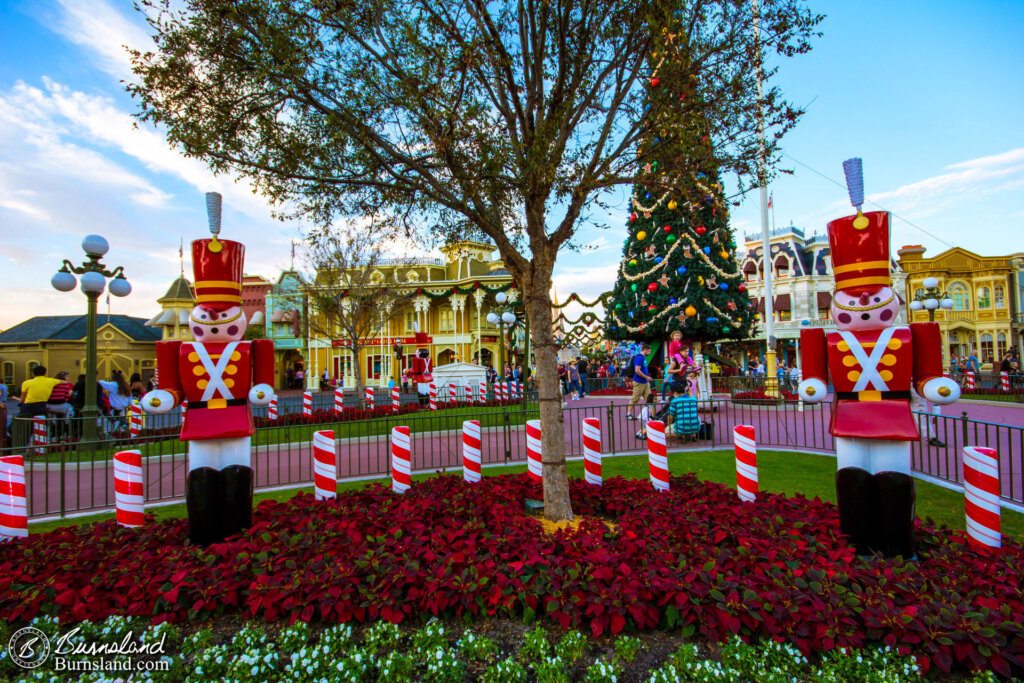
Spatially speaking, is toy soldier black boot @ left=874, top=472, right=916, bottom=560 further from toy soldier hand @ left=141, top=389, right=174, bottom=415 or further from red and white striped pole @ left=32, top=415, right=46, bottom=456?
red and white striped pole @ left=32, top=415, right=46, bottom=456

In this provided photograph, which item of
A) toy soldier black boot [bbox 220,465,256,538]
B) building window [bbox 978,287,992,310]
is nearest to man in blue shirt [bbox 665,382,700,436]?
toy soldier black boot [bbox 220,465,256,538]

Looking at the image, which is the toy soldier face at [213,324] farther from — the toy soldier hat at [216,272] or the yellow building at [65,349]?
the yellow building at [65,349]

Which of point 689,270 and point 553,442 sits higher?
point 689,270

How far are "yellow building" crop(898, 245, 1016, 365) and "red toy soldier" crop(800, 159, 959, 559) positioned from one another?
43305mm

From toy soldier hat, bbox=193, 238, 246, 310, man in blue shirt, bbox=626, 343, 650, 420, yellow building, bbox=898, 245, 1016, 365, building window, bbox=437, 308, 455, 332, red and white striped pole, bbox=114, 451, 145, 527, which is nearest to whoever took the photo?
toy soldier hat, bbox=193, 238, 246, 310

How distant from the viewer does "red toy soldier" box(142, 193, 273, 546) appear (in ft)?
16.0

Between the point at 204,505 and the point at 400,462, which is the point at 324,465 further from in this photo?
the point at 204,505

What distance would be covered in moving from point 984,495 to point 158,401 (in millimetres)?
7170

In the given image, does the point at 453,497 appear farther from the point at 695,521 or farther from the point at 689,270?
the point at 689,270

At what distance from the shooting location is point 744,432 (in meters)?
6.05

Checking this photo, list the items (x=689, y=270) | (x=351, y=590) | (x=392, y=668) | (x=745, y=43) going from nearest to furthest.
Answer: (x=392, y=668), (x=351, y=590), (x=745, y=43), (x=689, y=270)

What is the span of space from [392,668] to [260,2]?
5.46 metres

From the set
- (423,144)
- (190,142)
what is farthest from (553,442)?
(190,142)

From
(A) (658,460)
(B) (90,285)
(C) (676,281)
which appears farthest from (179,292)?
(A) (658,460)
